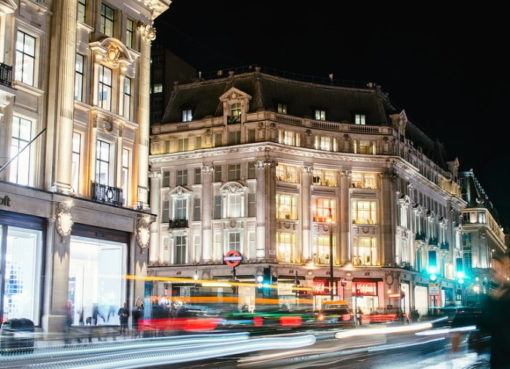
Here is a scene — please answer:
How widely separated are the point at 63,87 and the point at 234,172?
40.6 m

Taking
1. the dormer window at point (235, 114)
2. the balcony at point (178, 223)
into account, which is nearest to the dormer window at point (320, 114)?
the dormer window at point (235, 114)

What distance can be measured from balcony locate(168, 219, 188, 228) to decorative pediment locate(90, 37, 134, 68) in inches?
1456

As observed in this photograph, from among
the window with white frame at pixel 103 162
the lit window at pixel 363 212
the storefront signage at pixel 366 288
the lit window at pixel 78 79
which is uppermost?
the lit window at pixel 78 79

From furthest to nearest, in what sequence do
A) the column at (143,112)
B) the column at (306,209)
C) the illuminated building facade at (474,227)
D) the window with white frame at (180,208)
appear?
the illuminated building facade at (474,227)
the window with white frame at (180,208)
the column at (306,209)
the column at (143,112)

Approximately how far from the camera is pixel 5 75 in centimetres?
3216

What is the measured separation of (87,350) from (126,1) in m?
24.9

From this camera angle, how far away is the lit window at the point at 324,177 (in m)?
77.2

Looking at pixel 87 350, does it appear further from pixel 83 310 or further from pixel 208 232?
pixel 208 232

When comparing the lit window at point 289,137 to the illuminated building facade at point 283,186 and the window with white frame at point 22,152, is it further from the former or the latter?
the window with white frame at point 22,152

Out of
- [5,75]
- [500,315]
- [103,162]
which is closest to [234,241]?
[103,162]

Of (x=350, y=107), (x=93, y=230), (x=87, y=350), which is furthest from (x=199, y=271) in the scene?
(x=87, y=350)

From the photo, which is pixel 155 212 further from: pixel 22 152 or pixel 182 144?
pixel 22 152

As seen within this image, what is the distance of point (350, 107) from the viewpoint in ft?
269

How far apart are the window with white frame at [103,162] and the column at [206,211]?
118 feet
